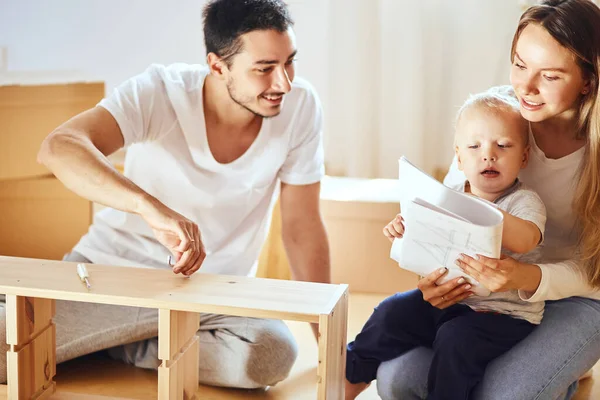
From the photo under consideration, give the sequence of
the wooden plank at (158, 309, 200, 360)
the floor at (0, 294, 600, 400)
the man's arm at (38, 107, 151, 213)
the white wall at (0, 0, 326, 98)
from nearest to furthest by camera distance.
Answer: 1. the wooden plank at (158, 309, 200, 360)
2. the man's arm at (38, 107, 151, 213)
3. the floor at (0, 294, 600, 400)
4. the white wall at (0, 0, 326, 98)

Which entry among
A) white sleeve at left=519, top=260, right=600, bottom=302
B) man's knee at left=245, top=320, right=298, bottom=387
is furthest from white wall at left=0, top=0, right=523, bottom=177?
white sleeve at left=519, top=260, right=600, bottom=302

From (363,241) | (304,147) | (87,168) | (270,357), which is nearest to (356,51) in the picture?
(363,241)

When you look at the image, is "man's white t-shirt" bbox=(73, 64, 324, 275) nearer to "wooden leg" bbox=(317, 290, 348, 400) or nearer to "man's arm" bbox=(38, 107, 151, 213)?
A: "man's arm" bbox=(38, 107, 151, 213)

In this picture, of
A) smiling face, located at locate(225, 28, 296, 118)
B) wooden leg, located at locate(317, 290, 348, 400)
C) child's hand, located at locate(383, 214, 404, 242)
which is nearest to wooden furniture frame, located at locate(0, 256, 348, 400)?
wooden leg, located at locate(317, 290, 348, 400)

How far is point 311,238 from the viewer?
2.18 m

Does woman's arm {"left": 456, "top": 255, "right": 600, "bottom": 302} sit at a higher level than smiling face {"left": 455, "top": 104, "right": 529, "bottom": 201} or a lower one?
lower

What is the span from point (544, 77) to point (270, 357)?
890 mm

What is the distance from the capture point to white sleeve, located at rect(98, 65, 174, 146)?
196 cm

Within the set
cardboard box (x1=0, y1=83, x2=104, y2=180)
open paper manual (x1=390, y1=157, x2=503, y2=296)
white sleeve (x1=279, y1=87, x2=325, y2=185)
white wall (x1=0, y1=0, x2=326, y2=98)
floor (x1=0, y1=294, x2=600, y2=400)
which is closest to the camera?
open paper manual (x1=390, y1=157, x2=503, y2=296)

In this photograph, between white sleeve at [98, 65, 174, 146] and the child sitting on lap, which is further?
white sleeve at [98, 65, 174, 146]

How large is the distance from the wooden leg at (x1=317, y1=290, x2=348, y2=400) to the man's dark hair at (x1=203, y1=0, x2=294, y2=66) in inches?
27.0

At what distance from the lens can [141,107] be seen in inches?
78.6

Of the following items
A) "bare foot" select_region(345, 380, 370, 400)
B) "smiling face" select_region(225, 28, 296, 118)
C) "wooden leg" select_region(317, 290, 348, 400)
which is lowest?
"bare foot" select_region(345, 380, 370, 400)

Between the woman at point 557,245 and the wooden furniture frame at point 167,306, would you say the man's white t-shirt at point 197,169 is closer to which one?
the wooden furniture frame at point 167,306
